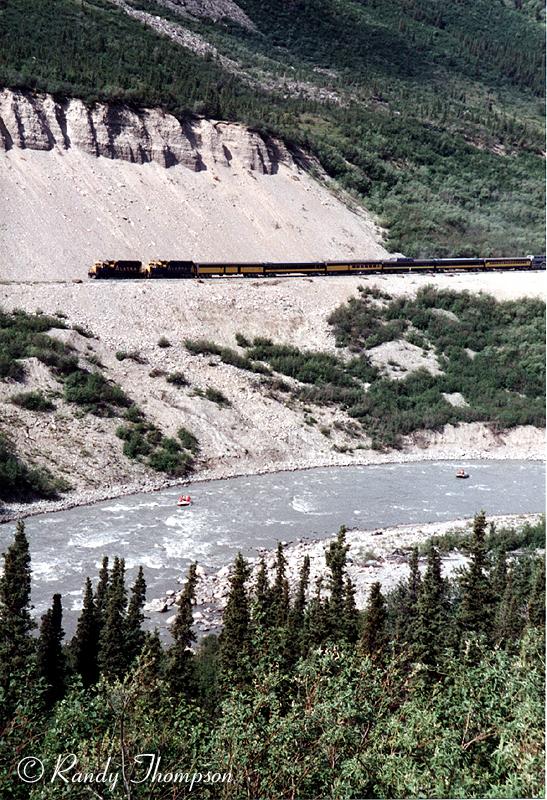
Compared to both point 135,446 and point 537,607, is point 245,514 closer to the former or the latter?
point 135,446

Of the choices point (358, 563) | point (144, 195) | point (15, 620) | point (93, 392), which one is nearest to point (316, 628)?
point (15, 620)

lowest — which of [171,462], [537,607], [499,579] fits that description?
[171,462]

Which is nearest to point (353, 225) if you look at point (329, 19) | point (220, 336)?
point (220, 336)

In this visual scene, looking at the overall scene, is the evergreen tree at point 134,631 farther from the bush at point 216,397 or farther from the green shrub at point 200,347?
the green shrub at point 200,347

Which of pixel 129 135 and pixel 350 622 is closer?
pixel 350 622

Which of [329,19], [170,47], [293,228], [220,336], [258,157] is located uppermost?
[329,19]

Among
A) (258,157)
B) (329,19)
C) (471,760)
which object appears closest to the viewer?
(471,760)

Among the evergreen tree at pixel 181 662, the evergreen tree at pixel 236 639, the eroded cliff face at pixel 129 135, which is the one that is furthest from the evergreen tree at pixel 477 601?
the eroded cliff face at pixel 129 135

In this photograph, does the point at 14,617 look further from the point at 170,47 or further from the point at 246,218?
the point at 170,47
